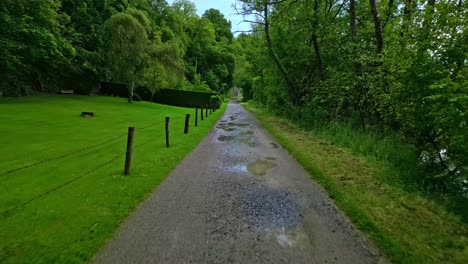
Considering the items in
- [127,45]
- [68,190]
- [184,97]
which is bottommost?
[68,190]

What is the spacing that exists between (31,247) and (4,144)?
719cm

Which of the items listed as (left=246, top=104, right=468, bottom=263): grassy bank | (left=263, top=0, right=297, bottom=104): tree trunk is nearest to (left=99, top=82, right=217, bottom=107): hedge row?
(left=263, top=0, right=297, bottom=104): tree trunk

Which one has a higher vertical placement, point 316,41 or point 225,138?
point 316,41

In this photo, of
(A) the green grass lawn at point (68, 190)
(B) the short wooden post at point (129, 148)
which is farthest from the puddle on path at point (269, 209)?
(B) the short wooden post at point (129, 148)

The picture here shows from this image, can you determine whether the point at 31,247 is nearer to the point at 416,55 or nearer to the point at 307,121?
the point at 416,55

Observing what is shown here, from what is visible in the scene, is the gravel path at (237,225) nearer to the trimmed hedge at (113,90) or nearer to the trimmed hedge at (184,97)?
the trimmed hedge at (184,97)

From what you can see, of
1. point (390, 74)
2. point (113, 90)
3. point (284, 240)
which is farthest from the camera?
point (113, 90)

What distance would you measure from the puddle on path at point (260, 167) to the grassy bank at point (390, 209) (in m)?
0.91

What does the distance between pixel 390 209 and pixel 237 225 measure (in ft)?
8.15

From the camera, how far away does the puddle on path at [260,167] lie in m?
6.73

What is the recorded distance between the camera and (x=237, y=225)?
3.93 metres

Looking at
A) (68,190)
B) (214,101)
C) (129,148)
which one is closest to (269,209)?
(129,148)

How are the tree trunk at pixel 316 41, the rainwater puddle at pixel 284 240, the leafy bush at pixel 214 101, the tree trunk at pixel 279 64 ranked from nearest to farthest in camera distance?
the rainwater puddle at pixel 284 240 → the tree trunk at pixel 316 41 → the tree trunk at pixel 279 64 → the leafy bush at pixel 214 101

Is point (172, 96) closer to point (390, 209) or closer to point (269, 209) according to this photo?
point (269, 209)
